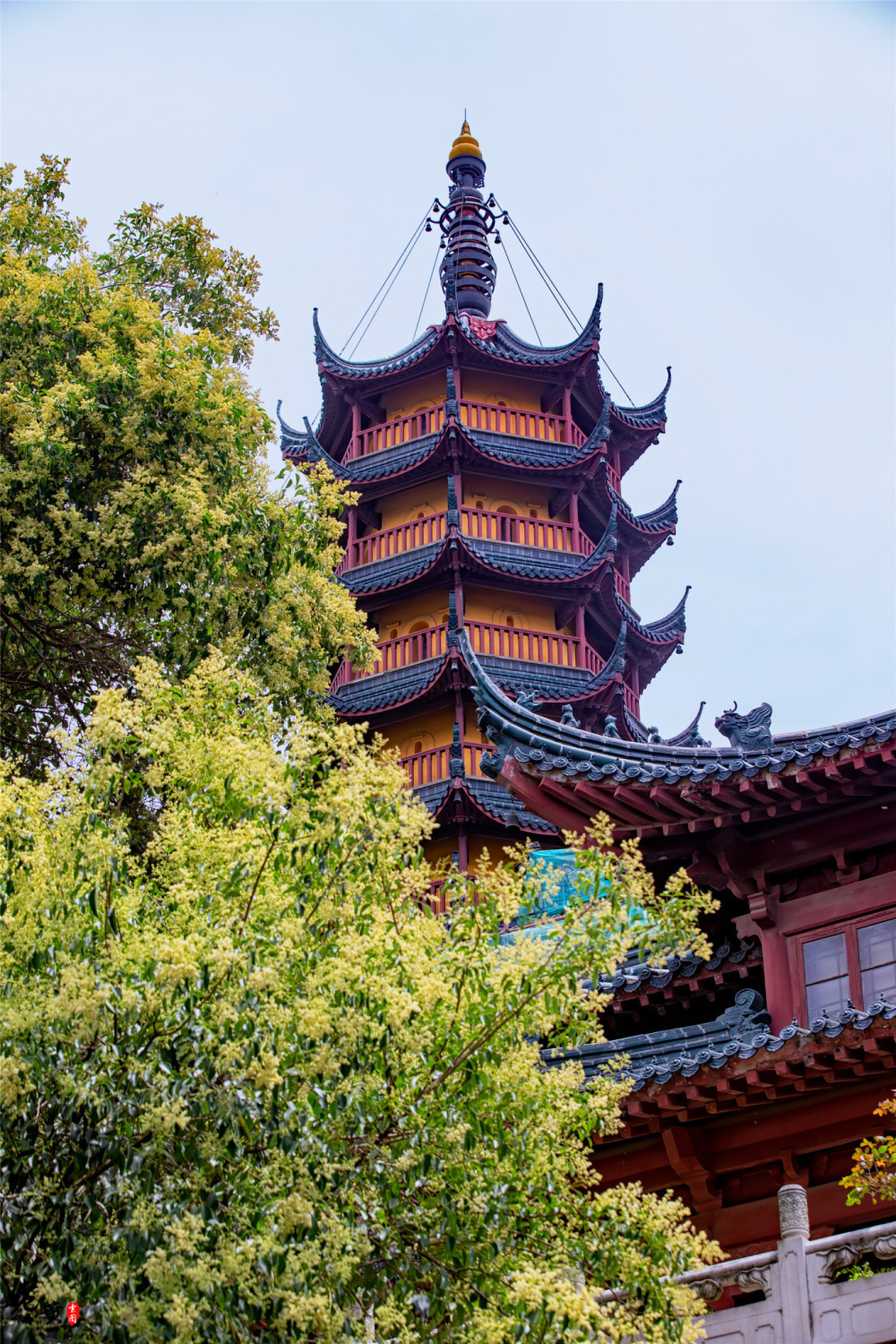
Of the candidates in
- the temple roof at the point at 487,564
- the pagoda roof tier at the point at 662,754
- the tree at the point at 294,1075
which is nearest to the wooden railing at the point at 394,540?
the temple roof at the point at 487,564

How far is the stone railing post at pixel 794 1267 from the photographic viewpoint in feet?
24.9

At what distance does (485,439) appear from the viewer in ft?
93.2

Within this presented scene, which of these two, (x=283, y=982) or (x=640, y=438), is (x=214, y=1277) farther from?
(x=640, y=438)

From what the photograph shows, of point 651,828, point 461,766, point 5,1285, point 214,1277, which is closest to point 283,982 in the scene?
point 214,1277

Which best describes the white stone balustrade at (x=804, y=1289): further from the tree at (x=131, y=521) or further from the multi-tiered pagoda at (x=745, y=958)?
the tree at (x=131, y=521)

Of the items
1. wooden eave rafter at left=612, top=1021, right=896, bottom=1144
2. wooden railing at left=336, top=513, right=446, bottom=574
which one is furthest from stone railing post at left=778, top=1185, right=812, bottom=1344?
wooden railing at left=336, top=513, right=446, bottom=574

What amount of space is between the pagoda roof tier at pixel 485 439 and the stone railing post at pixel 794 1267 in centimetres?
2086

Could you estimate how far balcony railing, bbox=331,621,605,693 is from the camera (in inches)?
1040

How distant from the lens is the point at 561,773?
474 inches

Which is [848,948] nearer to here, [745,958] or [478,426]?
[745,958]

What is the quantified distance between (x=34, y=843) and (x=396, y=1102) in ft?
6.23

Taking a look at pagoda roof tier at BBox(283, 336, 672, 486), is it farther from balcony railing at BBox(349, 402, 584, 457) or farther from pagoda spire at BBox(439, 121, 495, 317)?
pagoda spire at BBox(439, 121, 495, 317)

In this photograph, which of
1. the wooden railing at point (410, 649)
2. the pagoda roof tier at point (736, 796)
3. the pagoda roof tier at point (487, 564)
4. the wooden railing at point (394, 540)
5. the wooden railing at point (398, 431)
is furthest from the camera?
the wooden railing at point (398, 431)

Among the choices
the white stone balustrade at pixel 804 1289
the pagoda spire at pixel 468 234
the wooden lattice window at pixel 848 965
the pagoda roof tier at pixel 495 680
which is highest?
the pagoda spire at pixel 468 234
